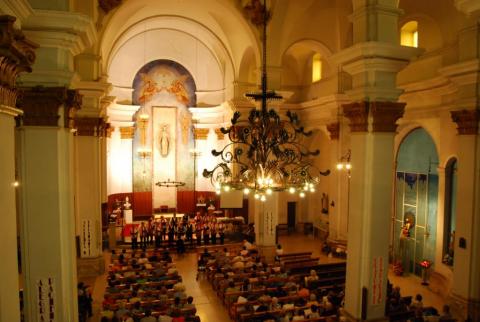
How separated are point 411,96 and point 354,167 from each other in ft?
24.1

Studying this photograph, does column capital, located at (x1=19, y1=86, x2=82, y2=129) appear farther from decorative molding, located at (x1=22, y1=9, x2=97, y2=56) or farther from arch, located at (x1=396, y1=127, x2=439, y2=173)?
arch, located at (x1=396, y1=127, x2=439, y2=173)

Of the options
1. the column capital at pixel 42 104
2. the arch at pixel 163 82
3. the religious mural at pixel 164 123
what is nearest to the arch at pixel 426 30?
the column capital at pixel 42 104

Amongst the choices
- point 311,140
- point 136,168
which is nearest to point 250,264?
point 311,140

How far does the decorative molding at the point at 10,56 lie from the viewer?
3.31 metres

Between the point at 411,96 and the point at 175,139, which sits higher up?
the point at 411,96

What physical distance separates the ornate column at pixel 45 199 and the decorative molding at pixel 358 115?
18.9ft

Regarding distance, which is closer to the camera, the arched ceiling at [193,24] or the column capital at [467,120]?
the column capital at [467,120]

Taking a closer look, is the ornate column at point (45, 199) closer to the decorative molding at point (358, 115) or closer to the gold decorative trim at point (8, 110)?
the gold decorative trim at point (8, 110)

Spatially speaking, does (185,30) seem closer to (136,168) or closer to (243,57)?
(243,57)

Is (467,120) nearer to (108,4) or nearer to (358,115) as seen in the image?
(358,115)

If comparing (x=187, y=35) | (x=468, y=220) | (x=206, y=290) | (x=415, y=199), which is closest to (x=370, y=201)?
(x=468, y=220)

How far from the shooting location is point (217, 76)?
24.1 metres

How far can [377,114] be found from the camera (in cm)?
829

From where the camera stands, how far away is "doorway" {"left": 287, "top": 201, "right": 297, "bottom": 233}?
2251cm
